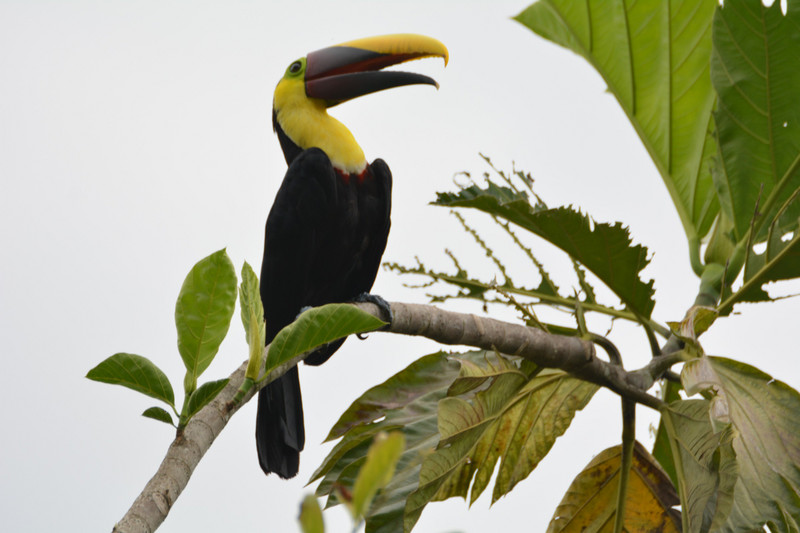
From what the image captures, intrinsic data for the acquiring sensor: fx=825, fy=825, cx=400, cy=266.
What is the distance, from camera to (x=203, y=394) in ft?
3.82

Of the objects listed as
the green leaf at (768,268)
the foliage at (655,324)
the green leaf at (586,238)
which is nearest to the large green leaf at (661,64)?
the foliage at (655,324)

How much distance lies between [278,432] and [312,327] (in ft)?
5.26

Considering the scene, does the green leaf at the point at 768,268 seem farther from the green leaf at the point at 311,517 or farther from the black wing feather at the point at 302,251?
the green leaf at the point at 311,517

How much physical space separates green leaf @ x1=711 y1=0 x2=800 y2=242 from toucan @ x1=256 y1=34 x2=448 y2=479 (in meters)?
1.28

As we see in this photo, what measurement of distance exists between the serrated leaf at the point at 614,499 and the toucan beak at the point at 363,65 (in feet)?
5.68

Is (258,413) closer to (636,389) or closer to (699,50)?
(636,389)

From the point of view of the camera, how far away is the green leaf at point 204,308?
4.06 ft

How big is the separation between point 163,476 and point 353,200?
81.2 inches

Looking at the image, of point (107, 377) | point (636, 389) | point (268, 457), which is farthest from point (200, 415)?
point (268, 457)

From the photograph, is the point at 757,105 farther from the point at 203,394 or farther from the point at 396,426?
the point at 203,394

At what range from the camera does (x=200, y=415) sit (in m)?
1.24

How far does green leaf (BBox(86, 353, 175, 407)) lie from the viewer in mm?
1128

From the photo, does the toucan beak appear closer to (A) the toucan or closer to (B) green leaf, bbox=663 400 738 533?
(A) the toucan

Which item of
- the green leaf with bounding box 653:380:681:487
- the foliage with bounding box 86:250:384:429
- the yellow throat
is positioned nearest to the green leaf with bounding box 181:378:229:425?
the foliage with bounding box 86:250:384:429
